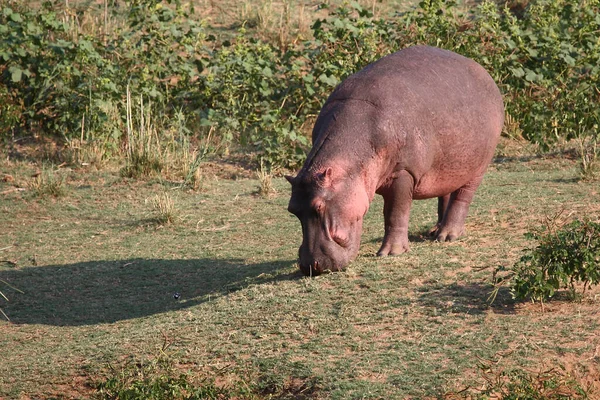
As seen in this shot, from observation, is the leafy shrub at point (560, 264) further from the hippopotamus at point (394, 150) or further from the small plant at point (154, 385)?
the small plant at point (154, 385)

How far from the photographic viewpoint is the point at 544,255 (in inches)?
232

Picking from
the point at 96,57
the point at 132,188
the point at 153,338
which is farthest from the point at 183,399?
the point at 96,57

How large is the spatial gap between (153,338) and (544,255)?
238 centimetres

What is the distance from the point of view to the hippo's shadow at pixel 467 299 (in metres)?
5.90

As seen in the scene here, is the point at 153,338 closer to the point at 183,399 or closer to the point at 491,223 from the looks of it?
the point at 183,399

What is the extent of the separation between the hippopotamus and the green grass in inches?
10.8

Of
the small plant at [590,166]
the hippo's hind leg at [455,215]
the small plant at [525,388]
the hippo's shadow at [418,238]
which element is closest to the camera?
the small plant at [525,388]

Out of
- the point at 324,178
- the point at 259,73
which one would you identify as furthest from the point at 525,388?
the point at 259,73

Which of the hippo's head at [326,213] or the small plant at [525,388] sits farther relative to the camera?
the hippo's head at [326,213]

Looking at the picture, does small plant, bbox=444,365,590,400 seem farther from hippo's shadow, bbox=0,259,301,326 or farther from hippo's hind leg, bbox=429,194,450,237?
hippo's hind leg, bbox=429,194,450,237

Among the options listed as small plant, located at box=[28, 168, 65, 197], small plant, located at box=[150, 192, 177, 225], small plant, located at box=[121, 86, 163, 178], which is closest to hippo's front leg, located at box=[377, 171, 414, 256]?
small plant, located at box=[150, 192, 177, 225]

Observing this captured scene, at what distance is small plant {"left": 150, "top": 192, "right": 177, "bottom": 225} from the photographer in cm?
882

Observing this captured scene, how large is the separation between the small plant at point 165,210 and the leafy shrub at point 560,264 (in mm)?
3741

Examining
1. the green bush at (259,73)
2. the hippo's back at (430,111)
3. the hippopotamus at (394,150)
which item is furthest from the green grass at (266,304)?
the green bush at (259,73)
